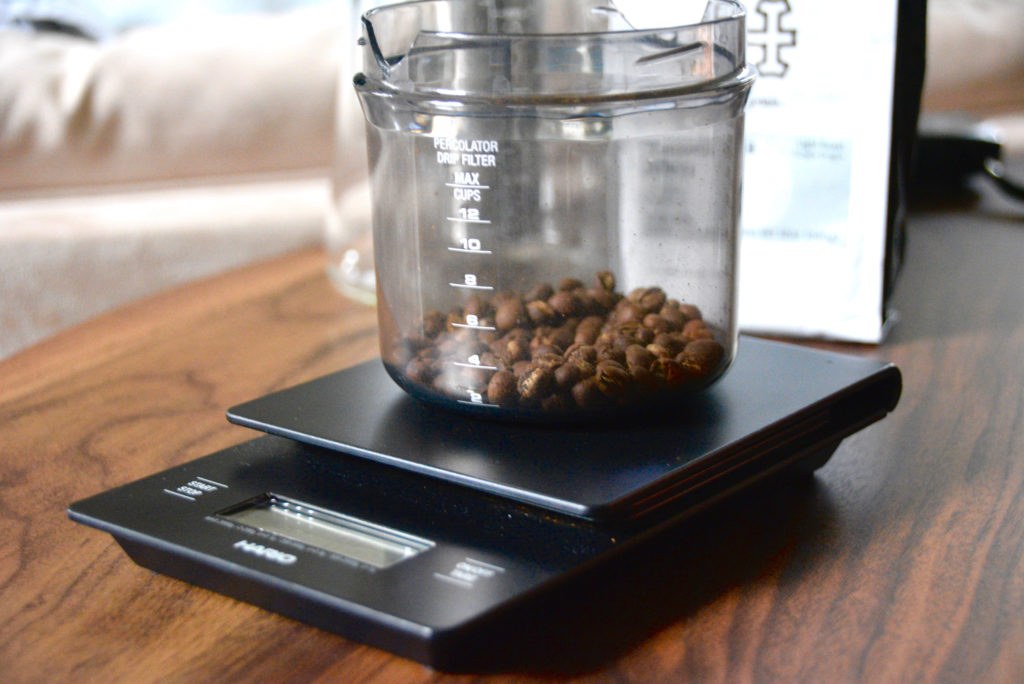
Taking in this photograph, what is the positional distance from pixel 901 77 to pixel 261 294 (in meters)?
0.61

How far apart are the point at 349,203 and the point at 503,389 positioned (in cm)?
57

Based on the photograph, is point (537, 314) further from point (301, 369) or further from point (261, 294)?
point (261, 294)

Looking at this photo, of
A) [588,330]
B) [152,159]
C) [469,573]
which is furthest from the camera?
[152,159]

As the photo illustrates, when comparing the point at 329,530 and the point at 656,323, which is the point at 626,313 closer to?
the point at 656,323

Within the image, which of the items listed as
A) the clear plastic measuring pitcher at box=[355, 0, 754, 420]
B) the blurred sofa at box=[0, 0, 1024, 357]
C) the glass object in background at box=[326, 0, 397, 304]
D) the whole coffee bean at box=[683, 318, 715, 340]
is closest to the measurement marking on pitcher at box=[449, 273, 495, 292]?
the clear plastic measuring pitcher at box=[355, 0, 754, 420]

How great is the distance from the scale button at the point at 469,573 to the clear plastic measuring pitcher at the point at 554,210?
107 mm

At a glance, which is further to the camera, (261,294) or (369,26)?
(261,294)

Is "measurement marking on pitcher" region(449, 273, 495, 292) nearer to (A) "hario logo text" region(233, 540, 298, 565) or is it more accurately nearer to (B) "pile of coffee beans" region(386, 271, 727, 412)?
(B) "pile of coffee beans" region(386, 271, 727, 412)

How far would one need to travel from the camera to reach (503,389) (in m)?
0.53

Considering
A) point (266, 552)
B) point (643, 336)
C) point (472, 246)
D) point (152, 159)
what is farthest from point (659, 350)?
point (152, 159)

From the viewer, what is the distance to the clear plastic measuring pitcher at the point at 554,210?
0.52 metres

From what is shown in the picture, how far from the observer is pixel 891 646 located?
1.44ft

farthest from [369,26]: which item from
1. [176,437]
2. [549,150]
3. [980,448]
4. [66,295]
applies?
[66,295]

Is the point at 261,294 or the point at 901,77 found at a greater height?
the point at 901,77
